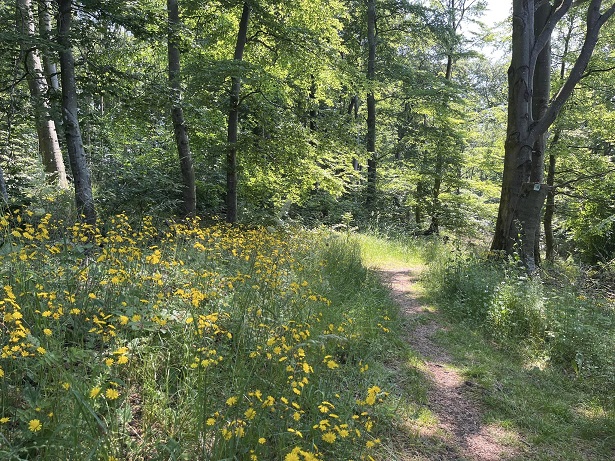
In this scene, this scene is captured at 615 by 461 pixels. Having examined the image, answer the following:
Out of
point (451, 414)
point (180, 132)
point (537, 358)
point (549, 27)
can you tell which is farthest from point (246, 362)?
point (549, 27)

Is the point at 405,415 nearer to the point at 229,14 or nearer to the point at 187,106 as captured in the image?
the point at 187,106

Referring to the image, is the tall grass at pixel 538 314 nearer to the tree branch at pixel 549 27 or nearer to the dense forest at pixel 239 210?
the dense forest at pixel 239 210

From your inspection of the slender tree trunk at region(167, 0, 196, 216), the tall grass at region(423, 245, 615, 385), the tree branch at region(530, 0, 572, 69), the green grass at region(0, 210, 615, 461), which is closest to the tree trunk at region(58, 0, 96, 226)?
the green grass at region(0, 210, 615, 461)

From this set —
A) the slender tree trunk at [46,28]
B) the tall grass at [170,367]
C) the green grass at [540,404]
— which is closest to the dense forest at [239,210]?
the tall grass at [170,367]

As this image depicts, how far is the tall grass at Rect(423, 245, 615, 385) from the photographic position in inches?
174

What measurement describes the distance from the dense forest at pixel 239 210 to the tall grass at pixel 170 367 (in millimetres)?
27

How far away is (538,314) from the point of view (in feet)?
16.8

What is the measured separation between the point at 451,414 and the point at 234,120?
7.57m

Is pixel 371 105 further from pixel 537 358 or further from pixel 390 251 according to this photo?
pixel 537 358

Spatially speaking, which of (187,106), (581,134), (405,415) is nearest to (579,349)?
(405,415)

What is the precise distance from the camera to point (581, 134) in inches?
543

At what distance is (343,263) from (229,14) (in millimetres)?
6640

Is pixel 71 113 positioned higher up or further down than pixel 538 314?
higher up

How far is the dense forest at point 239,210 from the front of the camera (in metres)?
2.34
